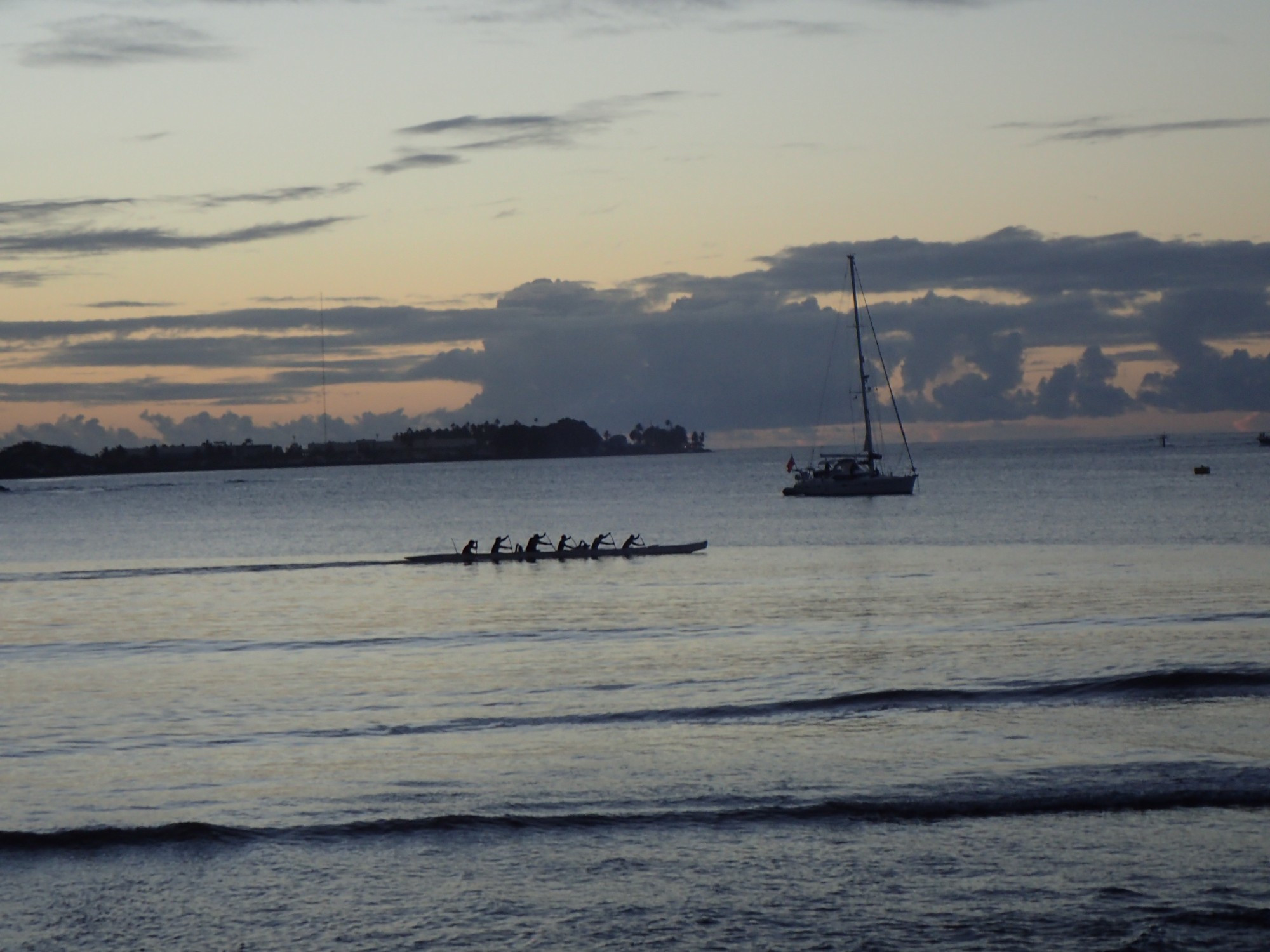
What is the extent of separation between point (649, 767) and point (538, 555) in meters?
43.8

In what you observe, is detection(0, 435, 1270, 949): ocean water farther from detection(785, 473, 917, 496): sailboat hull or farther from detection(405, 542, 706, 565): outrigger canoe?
detection(785, 473, 917, 496): sailboat hull

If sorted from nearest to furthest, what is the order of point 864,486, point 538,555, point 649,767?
point 649,767
point 538,555
point 864,486

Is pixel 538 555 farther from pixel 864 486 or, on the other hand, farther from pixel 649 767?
pixel 864 486

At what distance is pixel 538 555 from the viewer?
62.2 meters

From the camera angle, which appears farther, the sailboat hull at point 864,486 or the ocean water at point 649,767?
the sailboat hull at point 864,486

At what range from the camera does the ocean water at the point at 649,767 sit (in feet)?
41.5

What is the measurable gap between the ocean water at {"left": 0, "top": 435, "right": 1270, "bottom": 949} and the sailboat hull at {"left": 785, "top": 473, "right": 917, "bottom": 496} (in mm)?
61331

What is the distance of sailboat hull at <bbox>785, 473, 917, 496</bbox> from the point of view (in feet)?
361

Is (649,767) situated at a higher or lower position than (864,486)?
lower

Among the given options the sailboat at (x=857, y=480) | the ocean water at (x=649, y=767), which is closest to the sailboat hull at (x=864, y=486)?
the sailboat at (x=857, y=480)

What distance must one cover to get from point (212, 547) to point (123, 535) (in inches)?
770

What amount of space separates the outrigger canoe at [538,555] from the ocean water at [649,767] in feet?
41.8

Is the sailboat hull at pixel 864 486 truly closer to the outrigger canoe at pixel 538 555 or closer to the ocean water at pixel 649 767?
the outrigger canoe at pixel 538 555

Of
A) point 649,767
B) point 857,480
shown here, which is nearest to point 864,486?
point 857,480
